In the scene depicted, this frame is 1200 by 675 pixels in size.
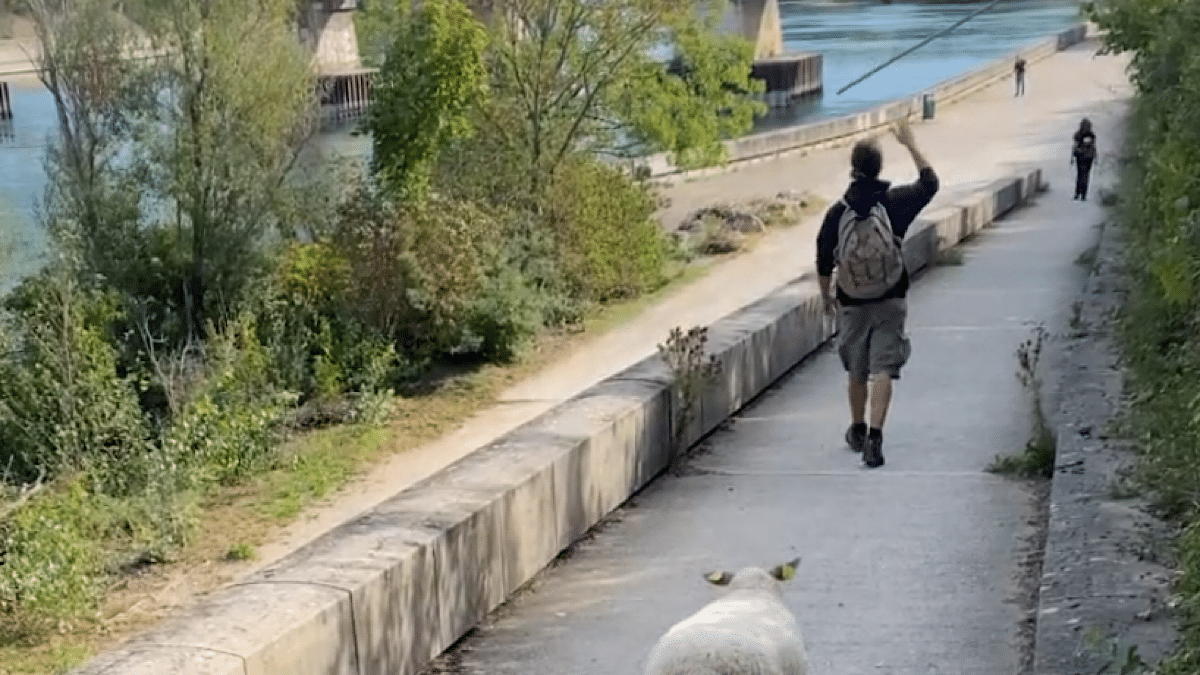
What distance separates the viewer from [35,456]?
41.3 feet

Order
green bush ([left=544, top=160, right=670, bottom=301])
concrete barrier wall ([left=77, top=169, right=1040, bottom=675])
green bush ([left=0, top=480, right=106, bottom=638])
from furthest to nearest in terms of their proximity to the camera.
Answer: green bush ([left=544, top=160, right=670, bottom=301]) < green bush ([left=0, top=480, right=106, bottom=638]) < concrete barrier wall ([left=77, top=169, right=1040, bottom=675])

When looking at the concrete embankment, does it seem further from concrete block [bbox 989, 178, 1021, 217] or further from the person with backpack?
concrete block [bbox 989, 178, 1021, 217]

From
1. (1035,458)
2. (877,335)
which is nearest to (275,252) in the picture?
(877,335)

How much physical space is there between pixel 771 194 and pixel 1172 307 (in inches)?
956

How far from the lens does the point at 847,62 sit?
75.6m

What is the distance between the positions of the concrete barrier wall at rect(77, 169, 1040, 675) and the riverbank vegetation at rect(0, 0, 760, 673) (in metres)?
4.22

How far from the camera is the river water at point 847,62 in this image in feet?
52.2

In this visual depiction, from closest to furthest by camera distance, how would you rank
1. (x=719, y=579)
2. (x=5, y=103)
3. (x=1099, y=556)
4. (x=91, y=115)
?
1. (x=1099, y=556)
2. (x=719, y=579)
3. (x=91, y=115)
4. (x=5, y=103)

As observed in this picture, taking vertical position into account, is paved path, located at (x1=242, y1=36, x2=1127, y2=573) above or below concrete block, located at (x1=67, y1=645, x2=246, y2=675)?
below

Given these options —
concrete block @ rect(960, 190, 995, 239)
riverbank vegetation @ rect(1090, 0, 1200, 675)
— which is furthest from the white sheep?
concrete block @ rect(960, 190, 995, 239)

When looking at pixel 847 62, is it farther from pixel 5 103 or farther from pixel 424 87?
pixel 424 87

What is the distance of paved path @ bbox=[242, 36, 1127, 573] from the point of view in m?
12.5

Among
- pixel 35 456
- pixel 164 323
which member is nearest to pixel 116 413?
pixel 35 456

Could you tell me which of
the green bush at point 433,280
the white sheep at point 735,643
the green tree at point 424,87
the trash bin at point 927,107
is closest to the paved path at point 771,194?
the trash bin at point 927,107
